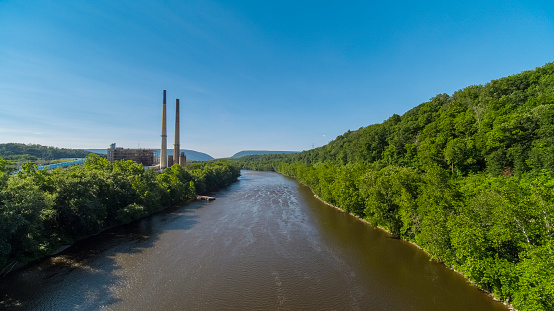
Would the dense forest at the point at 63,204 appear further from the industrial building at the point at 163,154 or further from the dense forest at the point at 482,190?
the dense forest at the point at 482,190

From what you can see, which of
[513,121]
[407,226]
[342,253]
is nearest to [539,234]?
[407,226]

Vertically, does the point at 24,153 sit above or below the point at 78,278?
above

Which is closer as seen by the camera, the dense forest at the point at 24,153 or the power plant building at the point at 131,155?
the power plant building at the point at 131,155

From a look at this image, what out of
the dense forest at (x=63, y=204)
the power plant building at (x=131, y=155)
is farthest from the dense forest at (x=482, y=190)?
the power plant building at (x=131, y=155)

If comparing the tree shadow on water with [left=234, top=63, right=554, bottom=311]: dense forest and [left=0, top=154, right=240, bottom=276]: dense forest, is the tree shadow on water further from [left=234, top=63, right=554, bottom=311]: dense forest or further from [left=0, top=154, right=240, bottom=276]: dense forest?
[left=234, top=63, right=554, bottom=311]: dense forest

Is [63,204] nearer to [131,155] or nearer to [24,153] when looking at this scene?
[131,155]

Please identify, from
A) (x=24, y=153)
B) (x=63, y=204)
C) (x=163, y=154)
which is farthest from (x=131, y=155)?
(x=63, y=204)
